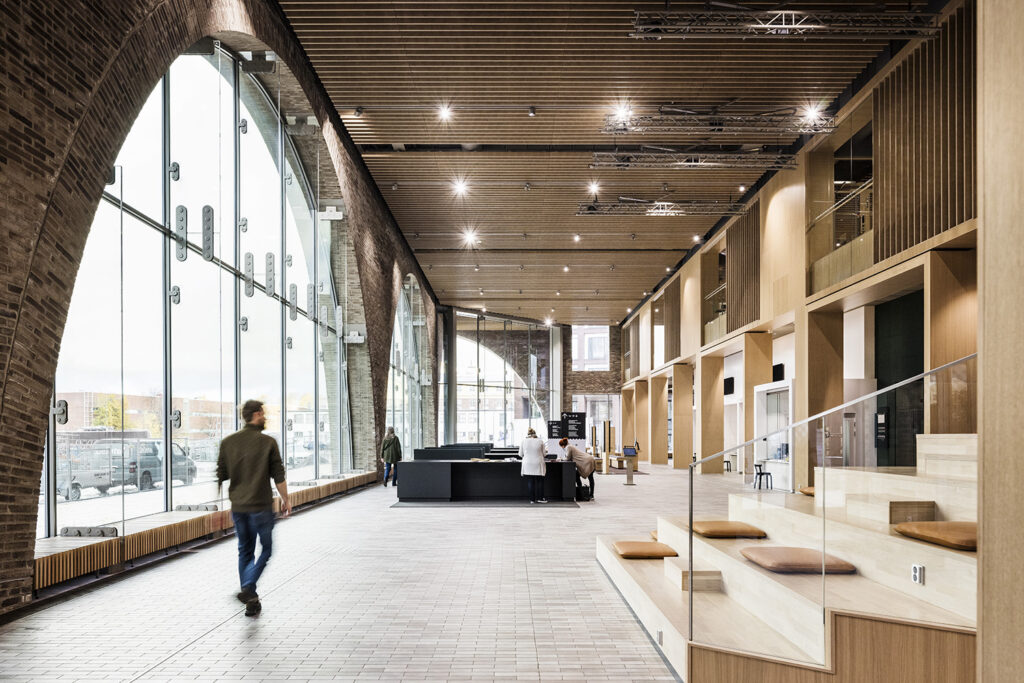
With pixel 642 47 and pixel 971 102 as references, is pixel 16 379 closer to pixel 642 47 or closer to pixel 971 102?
pixel 642 47

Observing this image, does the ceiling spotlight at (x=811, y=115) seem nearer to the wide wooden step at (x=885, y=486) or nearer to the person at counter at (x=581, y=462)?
the person at counter at (x=581, y=462)

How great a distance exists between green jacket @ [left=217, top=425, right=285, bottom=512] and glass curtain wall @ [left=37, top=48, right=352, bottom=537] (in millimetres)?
1758

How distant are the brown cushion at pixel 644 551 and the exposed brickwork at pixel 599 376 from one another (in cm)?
3232

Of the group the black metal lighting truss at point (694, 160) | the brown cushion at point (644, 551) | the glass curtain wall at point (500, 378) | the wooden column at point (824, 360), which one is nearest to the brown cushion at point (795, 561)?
the brown cushion at point (644, 551)

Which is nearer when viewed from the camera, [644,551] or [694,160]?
[644,551]

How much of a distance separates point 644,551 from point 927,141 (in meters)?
6.91

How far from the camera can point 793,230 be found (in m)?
15.1

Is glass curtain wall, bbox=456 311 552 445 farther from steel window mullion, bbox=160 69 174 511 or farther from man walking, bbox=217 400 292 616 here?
man walking, bbox=217 400 292 616

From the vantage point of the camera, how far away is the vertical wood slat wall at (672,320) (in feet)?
85.4

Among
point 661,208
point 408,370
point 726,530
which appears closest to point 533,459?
point 661,208

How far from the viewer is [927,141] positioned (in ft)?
33.3

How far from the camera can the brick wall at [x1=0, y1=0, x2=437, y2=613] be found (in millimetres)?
5156

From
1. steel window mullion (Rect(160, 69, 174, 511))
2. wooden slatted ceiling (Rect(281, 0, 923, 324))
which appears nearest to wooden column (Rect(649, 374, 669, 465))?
wooden slatted ceiling (Rect(281, 0, 923, 324))

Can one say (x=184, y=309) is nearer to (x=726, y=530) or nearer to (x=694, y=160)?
(x=726, y=530)
